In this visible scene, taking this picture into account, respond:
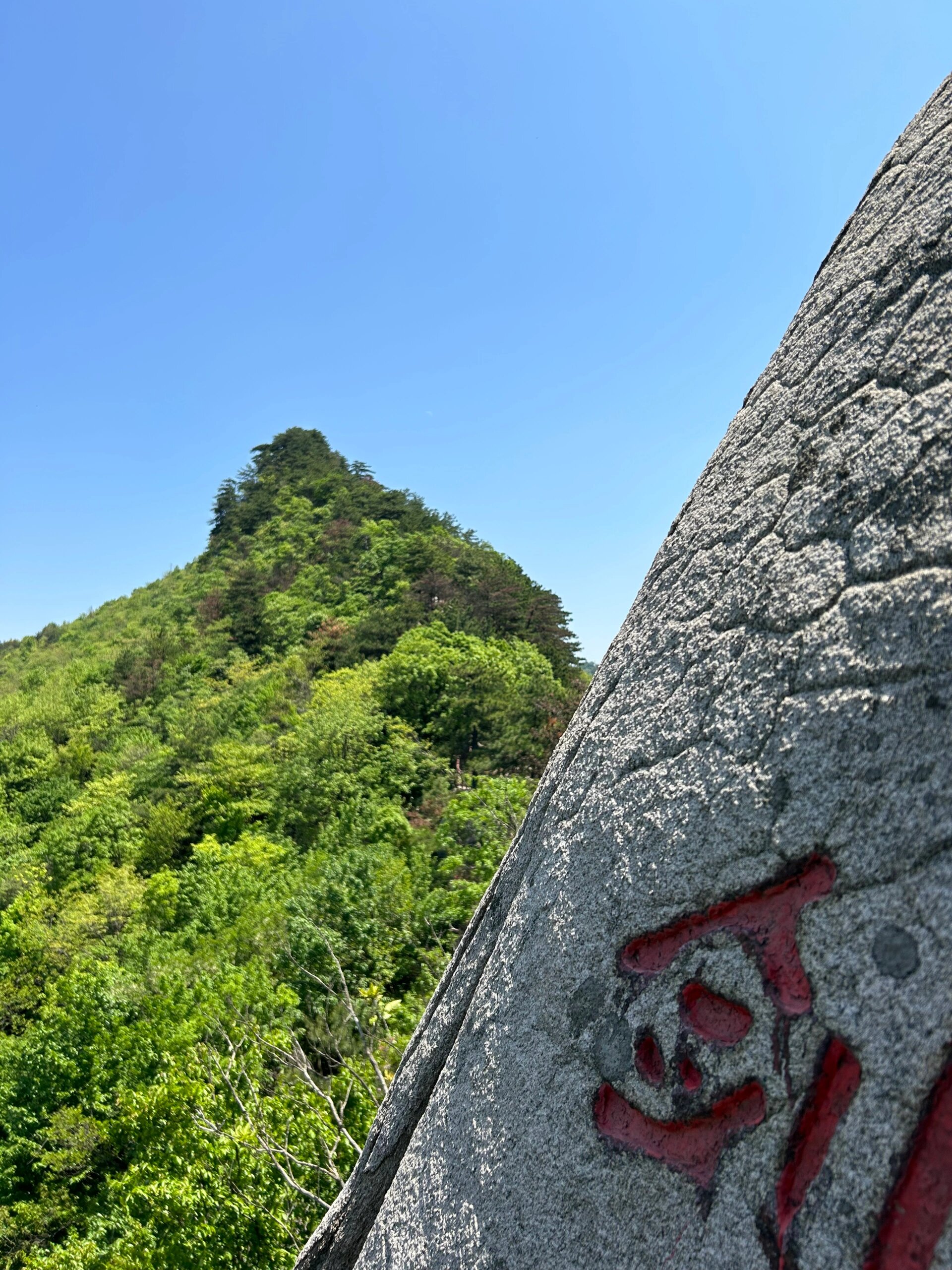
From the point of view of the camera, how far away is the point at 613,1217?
4.30ft

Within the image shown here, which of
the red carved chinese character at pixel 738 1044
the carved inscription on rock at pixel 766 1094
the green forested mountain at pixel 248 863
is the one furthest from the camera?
the green forested mountain at pixel 248 863

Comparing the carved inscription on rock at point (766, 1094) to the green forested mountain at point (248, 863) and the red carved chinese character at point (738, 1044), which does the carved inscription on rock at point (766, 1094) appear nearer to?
the red carved chinese character at point (738, 1044)

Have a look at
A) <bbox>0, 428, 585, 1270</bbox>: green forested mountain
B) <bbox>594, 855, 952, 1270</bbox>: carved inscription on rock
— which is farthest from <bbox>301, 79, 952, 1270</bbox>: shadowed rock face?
<bbox>0, 428, 585, 1270</bbox>: green forested mountain

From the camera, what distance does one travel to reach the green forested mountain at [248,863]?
6.19 m

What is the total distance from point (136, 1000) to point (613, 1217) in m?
11.4

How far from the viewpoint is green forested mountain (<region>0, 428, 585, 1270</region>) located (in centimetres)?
619

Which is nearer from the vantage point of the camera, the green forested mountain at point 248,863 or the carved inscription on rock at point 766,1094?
the carved inscription on rock at point 766,1094

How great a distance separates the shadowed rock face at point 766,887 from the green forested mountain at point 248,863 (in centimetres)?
388

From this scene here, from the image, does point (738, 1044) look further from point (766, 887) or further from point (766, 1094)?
point (766, 887)

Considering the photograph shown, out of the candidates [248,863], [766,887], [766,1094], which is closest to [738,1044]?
[766,1094]

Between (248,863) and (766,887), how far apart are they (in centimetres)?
1617

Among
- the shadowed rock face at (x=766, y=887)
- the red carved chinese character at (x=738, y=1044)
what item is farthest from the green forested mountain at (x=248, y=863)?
the red carved chinese character at (x=738, y=1044)

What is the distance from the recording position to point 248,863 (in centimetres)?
1600

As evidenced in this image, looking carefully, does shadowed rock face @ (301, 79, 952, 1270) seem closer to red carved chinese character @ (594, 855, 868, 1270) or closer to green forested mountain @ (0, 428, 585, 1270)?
red carved chinese character @ (594, 855, 868, 1270)
